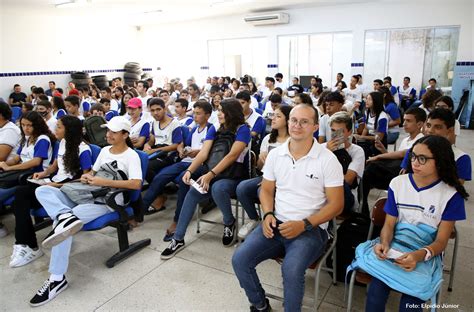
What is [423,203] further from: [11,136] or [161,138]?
[11,136]

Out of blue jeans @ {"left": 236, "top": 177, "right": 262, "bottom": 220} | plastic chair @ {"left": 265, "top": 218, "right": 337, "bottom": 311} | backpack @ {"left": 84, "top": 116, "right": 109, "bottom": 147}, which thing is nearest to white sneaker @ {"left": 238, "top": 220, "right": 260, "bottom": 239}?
blue jeans @ {"left": 236, "top": 177, "right": 262, "bottom": 220}

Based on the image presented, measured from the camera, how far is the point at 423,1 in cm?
895

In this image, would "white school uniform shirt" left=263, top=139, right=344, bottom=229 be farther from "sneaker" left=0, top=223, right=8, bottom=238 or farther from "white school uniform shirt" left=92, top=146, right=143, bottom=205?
"sneaker" left=0, top=223, right=8, bottom=238

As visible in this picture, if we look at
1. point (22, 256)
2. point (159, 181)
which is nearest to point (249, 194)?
point (159, 181)

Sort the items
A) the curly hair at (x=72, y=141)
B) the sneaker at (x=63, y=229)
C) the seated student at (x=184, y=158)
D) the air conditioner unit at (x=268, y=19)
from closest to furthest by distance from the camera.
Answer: the sneaker at (x=63, y=229) → the curly hair at (x=72, y=141) → the seated student at (x=184, y=158) → the air conditioner unit at (x=268, y=19)

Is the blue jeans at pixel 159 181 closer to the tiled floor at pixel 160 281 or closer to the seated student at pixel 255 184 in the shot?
the tiled floor at pixel 160 281

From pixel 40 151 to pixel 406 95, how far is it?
30.1ft

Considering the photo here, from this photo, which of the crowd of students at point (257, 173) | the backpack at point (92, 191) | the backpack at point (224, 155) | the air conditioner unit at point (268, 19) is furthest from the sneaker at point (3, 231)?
the air conditioner unit at point (268, 19)

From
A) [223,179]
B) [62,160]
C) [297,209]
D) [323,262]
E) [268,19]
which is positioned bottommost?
[323,262]

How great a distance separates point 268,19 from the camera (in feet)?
35.5

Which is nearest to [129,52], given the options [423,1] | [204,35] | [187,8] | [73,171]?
[204,35]

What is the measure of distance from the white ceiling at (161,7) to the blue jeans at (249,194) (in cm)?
776

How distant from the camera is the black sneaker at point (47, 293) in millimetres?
2277

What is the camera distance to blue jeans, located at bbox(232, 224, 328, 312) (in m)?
1.78
